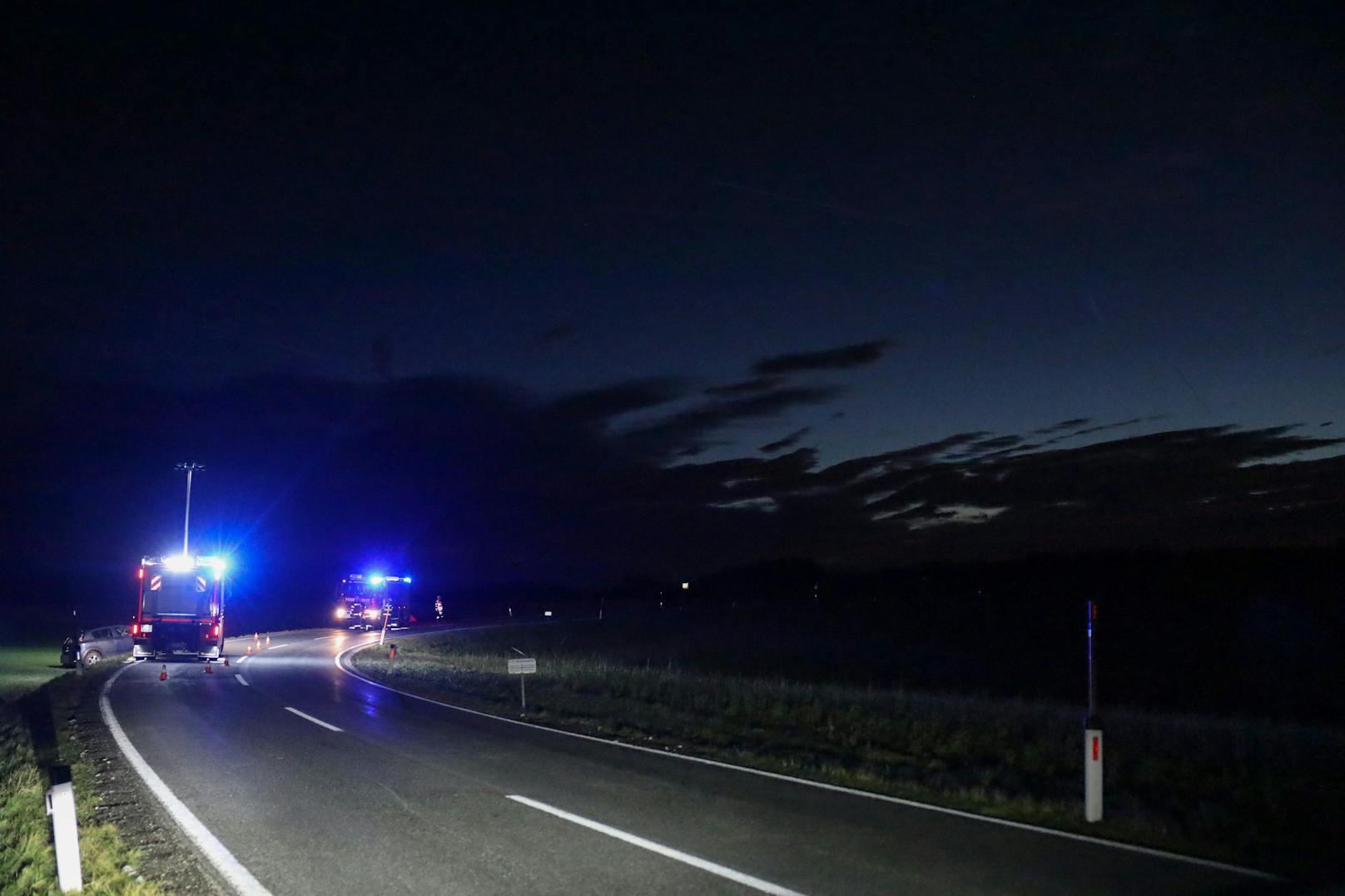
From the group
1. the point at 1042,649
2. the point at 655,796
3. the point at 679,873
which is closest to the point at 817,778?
the point at 655,796

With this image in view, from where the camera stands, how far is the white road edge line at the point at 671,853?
683 cm

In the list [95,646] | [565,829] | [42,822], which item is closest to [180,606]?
[95,646]

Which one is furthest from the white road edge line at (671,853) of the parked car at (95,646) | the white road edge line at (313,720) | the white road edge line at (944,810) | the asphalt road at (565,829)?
the parked car at (95,646)

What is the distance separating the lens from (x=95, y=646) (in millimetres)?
33281

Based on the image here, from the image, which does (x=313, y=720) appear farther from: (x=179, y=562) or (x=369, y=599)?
(x=369, y=599)

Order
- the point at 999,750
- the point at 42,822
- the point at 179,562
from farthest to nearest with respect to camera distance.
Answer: the point at 179,562
the point at 999,750
the point at 42,822

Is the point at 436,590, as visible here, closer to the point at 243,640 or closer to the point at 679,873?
the point at 243,640

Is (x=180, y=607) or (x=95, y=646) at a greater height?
(x=180, y=607)

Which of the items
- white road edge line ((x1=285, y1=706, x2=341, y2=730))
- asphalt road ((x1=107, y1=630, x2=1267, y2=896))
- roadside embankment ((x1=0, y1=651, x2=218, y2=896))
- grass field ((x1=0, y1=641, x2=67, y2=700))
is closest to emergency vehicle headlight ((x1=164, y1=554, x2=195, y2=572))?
grass field ((x1=0, y1=641, x2=67, y2=700))

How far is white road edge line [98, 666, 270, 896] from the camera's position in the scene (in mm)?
6988

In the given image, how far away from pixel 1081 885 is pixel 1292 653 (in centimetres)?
4930

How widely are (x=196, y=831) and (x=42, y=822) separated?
1486 mm

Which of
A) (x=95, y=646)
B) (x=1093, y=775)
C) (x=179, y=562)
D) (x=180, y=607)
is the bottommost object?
(x=95, y=646)

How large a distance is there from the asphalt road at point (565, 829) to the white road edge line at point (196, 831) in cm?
9
